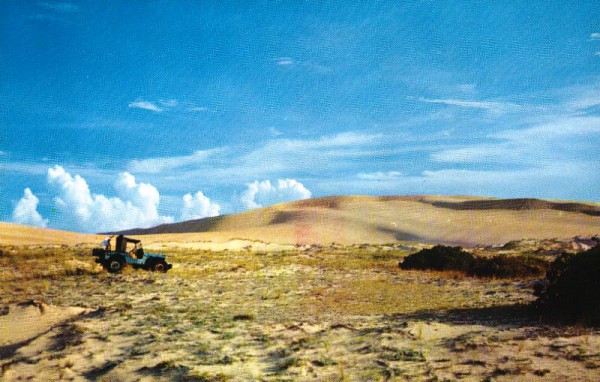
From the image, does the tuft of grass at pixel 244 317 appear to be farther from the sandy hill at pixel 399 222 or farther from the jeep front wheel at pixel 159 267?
the sandy hill at pixel 399 222

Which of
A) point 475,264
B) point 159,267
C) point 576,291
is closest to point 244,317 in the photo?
point 576,291

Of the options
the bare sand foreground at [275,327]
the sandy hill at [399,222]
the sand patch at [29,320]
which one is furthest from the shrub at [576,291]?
the sandy hill at [399,222]

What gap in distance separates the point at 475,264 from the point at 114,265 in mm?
15016

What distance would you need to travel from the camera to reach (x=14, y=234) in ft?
179

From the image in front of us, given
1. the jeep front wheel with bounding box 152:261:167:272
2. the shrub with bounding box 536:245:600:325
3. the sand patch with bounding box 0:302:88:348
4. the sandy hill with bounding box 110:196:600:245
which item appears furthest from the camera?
the sandy hill with bounding box 110:196:600:245

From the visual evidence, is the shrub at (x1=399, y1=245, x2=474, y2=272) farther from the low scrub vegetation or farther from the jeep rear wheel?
the jeep rear wheel

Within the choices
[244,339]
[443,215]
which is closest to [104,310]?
[244,339]

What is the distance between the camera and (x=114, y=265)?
71.7 feet

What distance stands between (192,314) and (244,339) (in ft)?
10.7

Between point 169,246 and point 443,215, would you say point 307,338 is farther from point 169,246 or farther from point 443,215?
point 443,215

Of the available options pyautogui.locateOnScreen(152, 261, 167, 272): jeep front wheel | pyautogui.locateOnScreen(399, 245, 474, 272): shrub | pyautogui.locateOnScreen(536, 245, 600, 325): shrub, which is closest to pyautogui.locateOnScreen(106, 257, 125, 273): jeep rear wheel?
pyautogui.locateOnScreen(152, 261, 167, 272): jeep front wheel

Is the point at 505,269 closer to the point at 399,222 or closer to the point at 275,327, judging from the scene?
the point at 275,327

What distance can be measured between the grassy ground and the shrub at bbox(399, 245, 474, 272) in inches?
324

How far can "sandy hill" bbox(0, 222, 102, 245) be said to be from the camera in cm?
5047
